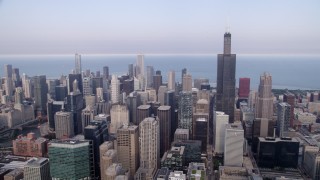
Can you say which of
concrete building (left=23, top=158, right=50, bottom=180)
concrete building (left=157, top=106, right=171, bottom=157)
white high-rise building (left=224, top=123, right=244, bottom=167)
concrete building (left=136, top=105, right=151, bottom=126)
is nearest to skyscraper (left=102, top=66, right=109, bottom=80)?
concrete building (left=136, top=105, right=151, bottom=126)

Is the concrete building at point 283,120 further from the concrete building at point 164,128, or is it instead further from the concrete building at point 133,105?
the concrete building at point 133,105

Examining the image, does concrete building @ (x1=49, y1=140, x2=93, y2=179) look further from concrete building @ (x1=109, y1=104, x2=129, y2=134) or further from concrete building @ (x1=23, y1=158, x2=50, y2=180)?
concrete building @ (x1=109, y1=104, x2=129, y2=134)

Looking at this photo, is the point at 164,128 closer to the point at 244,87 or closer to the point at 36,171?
Answer: the point at 36,171

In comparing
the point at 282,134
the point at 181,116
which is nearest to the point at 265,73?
the point at 282,134

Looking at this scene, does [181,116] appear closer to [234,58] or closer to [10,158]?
[234,58]

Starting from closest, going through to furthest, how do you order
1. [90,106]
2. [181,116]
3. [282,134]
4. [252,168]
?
1. [252,168]
2. [282,134]
3. [181,116]
4. [90,106]

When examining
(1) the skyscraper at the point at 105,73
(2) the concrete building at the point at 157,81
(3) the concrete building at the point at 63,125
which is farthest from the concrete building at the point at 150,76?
(3) the concrete building at the point at 63,125
